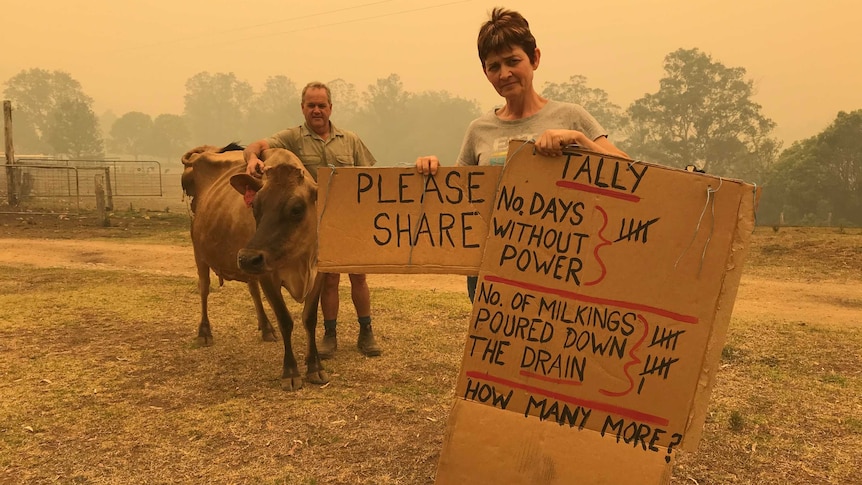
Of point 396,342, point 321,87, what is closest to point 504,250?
point 321,87

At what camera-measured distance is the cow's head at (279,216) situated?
3.81 m

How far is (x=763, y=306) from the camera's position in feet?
24.8

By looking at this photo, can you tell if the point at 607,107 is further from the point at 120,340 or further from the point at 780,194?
the point at 120,340

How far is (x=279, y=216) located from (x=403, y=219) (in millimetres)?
1852

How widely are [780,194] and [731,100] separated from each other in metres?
28.7

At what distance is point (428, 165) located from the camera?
7.33 feet

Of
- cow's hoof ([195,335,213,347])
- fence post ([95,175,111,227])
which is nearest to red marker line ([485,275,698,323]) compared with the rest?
cow's hoof ([195,335,213,347])

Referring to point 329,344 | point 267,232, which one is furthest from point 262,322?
point 267,232

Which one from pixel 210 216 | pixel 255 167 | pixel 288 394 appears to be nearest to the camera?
pixel 255 167

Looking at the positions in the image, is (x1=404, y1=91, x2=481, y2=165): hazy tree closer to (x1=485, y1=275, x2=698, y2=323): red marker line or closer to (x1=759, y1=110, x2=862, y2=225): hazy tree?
(x1=759, y1=110, x2=862, y2=225): hazy tree

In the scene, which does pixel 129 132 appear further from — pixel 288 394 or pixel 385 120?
pixel 288 394


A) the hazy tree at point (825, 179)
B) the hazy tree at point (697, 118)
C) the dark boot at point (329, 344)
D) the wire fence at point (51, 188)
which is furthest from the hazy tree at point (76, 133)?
the dark boot at point (329, 344)

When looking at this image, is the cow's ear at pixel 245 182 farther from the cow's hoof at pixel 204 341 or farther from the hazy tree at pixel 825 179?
the hazy tree at pixel 825 179

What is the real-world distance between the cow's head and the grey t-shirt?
1658 mm
